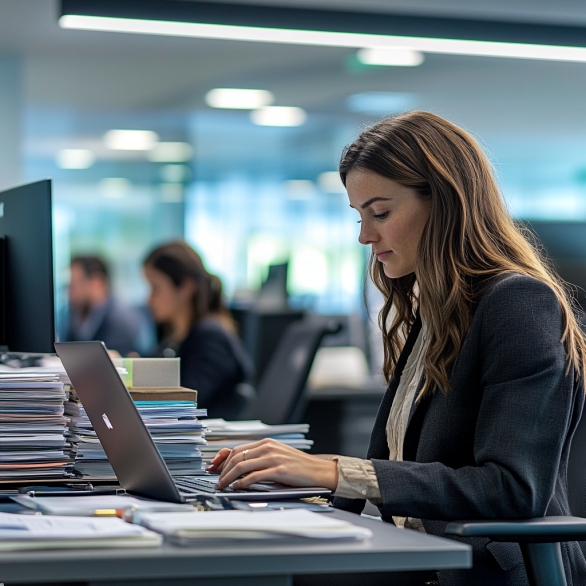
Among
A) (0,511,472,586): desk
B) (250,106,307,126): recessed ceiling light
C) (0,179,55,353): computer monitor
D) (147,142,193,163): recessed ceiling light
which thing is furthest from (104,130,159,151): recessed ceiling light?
(0,511,472,586): desk

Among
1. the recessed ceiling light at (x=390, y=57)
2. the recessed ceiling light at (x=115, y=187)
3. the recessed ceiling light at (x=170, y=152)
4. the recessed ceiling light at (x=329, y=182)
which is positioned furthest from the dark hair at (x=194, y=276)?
the recessed ceiling light at (x=115, y=187)

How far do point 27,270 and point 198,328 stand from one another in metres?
2.25

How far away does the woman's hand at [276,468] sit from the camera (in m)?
1.45

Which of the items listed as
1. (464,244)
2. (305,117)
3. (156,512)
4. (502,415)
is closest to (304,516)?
(156,512)

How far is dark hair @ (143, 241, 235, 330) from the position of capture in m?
4.43

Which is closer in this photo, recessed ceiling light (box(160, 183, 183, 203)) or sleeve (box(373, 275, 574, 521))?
sleeve (box(373, 275, 574, 521))

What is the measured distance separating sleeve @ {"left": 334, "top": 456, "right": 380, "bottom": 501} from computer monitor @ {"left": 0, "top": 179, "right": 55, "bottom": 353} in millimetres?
692

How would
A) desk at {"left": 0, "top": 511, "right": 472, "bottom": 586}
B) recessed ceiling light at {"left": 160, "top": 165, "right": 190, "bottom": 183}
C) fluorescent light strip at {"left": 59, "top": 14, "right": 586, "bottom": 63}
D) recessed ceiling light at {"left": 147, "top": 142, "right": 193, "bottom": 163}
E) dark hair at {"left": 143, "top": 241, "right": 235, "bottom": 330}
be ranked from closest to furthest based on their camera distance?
desk at {"left": 0, "top": 511, "right": 472, "bottom": 586} → fluorescent light strip at {"left": 59, "top": 14, "right": 586, "bottom": 63} → dark hair at {"left": 143, "top": 241, "right": 235, "bottom": 330} → recessed ceiling light at {"left": 147, "top": 142, "right": 193, "bottom": 163} → recessed ceiling light at {"left": 160, "top": 165, "right": 190, "bottom": 183}

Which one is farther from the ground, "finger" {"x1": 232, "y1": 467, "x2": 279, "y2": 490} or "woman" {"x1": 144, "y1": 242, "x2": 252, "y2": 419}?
"finger" {"x1": 232, "y1": 467, "x2": 279, "y2": 490}

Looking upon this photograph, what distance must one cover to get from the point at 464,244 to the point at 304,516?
0.63 m

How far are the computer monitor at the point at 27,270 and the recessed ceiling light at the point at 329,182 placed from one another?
8.67 metres

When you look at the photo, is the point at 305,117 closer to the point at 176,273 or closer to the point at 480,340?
the point at 176,273

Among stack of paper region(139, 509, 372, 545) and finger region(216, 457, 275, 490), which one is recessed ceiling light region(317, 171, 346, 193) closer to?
finger region(216, 457, 275, 490)

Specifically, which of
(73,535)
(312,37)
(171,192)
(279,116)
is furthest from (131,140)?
(73,535)
